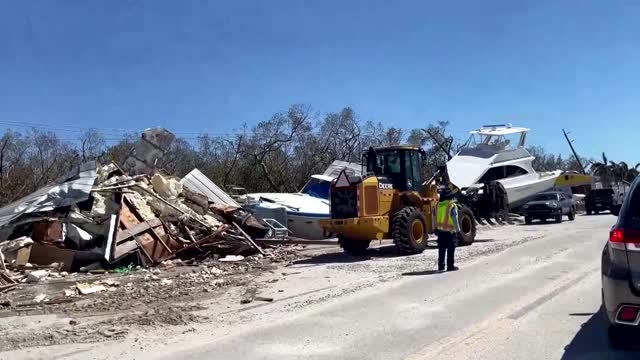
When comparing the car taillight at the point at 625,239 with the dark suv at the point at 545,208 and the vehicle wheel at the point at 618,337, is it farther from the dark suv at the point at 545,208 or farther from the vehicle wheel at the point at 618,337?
the dark suv at the point at 545,208

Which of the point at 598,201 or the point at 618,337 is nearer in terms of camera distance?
the point at 618,337

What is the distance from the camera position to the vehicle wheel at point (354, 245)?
1798 cm

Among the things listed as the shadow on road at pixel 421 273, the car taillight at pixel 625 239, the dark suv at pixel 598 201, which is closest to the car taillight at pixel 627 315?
the car taillight at pixel 625 239

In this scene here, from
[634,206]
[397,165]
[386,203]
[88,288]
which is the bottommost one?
[88,288]

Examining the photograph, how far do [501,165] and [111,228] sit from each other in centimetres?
2281

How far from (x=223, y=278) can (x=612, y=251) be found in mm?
9267

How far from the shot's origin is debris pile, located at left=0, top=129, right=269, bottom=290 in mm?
15227

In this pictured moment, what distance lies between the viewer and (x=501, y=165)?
33.6 metres

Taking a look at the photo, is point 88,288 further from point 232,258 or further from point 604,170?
point 604,170

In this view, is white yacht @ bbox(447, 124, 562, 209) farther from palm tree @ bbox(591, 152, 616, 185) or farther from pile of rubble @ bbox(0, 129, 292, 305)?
palm tree @ bbox(591, 152, 616, 185)

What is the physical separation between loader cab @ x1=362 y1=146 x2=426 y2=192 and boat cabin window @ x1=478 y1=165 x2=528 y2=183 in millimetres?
15073

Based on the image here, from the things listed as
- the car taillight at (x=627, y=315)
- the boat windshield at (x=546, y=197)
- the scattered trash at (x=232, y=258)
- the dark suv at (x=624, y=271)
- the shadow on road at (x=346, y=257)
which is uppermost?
the boat windshield at (x=546, y=197)

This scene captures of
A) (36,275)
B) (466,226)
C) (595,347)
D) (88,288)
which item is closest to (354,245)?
(466,226)

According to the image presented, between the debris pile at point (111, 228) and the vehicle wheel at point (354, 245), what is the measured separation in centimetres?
236
